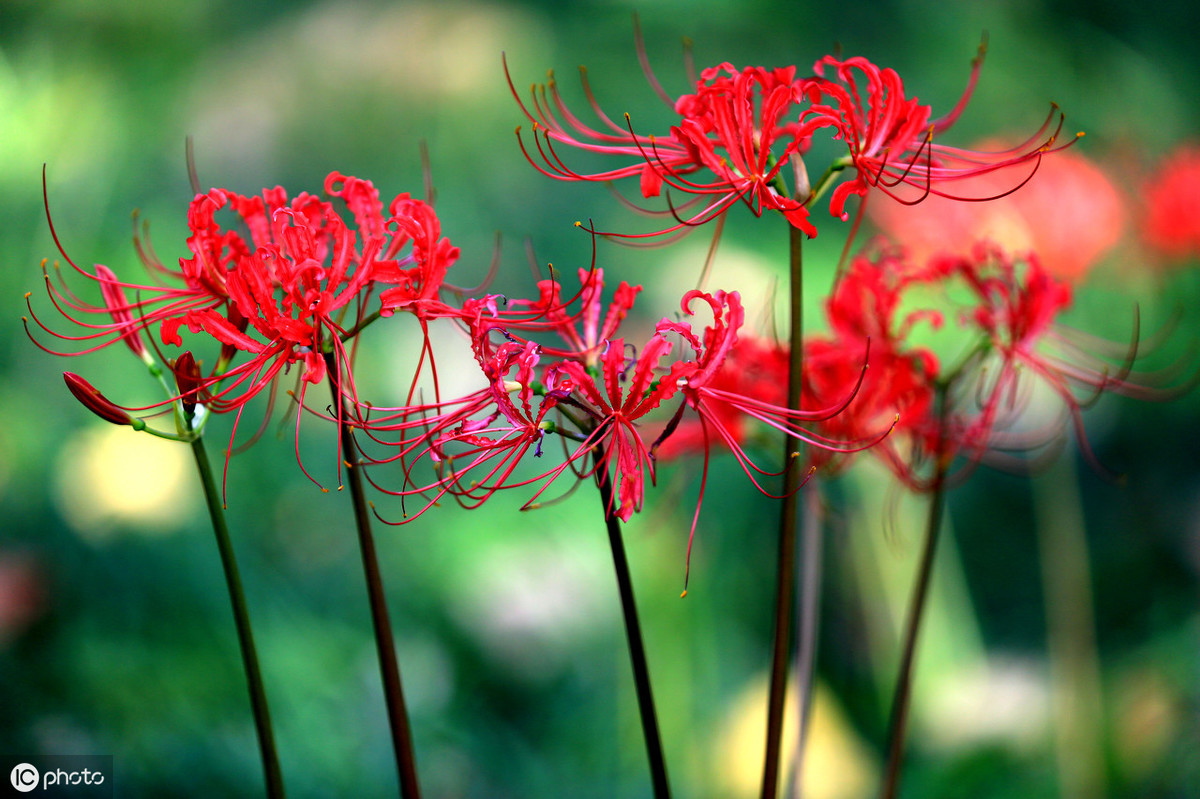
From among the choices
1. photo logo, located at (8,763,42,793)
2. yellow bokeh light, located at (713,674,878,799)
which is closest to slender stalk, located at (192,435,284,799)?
photo logo, located at (8,763,42,793)

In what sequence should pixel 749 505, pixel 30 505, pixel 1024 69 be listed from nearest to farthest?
1. pixel 30 505
2. pixel 749 505
3. pixel 1024 69

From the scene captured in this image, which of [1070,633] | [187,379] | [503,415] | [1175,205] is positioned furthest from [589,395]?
[1175,205]

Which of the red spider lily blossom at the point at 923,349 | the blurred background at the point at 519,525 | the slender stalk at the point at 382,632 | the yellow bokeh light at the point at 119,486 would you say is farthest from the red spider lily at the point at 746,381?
the yellow bokeh light at the point at 119,486

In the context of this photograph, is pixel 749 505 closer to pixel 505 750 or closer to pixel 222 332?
pixel 505 750

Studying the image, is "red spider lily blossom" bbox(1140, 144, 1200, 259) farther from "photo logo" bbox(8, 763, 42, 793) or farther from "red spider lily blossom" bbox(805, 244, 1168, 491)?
"photo logo" bbox(8, 763, 42, 793)

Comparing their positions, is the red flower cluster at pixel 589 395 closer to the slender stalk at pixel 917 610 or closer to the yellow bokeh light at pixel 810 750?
the slender stalk at pixel 917 610

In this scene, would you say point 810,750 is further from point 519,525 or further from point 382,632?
point 382,632

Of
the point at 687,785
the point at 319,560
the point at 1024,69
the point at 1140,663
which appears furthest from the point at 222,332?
the point at 1024,69

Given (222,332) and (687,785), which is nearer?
(222,332)
